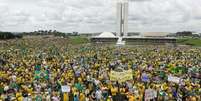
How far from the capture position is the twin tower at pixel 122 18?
132 metres

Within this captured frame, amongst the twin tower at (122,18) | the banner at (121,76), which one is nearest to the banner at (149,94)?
the banner at (121,76)

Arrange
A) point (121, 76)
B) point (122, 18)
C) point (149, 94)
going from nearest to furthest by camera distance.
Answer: point (149, 94), point (121, 76), point (122, 18)

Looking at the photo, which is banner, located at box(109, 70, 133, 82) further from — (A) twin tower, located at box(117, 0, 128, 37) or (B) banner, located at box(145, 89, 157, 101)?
(A) twin tower, located at box(117, 0, 128, 37)

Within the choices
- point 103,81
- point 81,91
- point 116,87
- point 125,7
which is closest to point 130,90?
point 116,87

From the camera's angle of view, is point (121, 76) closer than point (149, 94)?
No

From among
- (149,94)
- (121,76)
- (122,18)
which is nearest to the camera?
(149,94)

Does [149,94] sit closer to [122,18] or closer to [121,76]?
[121,76]

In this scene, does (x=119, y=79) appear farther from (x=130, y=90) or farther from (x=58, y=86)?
(x=58, y=86)

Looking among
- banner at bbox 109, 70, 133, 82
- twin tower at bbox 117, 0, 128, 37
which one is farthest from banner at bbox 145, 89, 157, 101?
twin tower at bbox 117, 0, 128, 37

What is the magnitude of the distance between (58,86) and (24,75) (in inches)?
136

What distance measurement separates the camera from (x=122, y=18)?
133875mm

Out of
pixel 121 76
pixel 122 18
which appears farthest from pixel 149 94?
pixel 122 18

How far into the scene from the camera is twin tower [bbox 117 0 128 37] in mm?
132500

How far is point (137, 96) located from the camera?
15.2 meters
